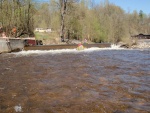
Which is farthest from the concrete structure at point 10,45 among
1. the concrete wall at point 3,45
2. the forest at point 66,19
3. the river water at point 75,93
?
the river water at point 75,93

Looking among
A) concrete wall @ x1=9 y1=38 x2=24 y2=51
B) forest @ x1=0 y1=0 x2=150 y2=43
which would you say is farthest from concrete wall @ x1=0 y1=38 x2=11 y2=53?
forest @ x1=0 y1=0 x2=150 y2=43

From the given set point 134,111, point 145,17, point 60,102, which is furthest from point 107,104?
point 145,17

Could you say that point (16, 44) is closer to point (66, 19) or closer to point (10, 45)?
point (10, 45)

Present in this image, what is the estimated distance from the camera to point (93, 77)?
9727 millimetres

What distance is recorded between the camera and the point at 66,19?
50188 millimetres

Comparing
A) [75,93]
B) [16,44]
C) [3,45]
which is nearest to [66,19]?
[16,44]

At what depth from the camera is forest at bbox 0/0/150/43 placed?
119 feet

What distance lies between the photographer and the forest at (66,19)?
36250mm

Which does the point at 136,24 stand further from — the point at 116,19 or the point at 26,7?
the point at 26,7

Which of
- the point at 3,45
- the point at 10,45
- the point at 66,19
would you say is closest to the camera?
the point at 3,45

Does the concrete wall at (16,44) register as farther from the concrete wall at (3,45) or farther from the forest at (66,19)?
the forest at (66,19)

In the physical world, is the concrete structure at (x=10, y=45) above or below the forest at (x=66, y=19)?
below

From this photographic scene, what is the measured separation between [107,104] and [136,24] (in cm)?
13186

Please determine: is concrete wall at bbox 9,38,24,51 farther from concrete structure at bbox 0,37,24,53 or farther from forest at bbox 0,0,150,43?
forest at bbox 0,0,150,43
